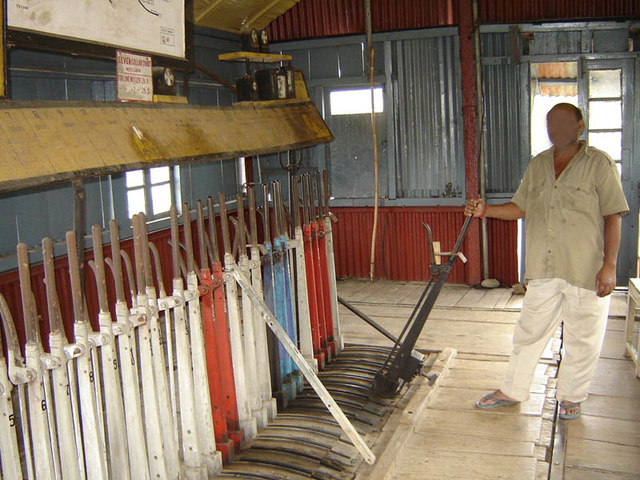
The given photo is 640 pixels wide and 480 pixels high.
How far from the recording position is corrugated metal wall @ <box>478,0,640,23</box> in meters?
Result: 6.91

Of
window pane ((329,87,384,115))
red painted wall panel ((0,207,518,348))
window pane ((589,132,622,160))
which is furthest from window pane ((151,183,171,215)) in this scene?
window pane ((589,132,622,160))

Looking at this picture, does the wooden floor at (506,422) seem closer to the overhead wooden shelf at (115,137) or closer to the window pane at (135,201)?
the overhead wooden shelf at (115,137)

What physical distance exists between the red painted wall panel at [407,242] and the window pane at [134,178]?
2721mm

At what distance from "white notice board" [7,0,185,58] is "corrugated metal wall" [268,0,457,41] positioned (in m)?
3.98

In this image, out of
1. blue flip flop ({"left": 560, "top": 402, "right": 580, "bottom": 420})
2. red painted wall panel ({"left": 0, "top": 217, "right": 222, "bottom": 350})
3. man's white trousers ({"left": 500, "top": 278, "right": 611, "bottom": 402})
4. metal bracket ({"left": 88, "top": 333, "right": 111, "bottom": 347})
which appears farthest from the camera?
red painted wall panel ({"left": 0, "top": 217, "right": 222, "bottom": 350})

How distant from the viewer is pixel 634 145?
707cm

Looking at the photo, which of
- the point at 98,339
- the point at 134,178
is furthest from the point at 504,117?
the point at 98,339

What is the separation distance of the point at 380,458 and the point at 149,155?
6.58 feet

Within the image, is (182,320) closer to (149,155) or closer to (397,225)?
(149,155)

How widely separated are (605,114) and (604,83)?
0.32 meters

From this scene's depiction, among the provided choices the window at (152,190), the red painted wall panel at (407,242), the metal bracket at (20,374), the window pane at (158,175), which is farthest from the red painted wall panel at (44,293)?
the metal bracket at (20,374)

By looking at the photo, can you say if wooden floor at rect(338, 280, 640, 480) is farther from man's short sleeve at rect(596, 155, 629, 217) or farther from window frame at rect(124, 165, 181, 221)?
window frame at rect(124, 165, 181, 221)

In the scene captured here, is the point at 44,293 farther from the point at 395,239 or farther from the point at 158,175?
the point at 395,239

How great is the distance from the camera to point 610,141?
7.19 m
